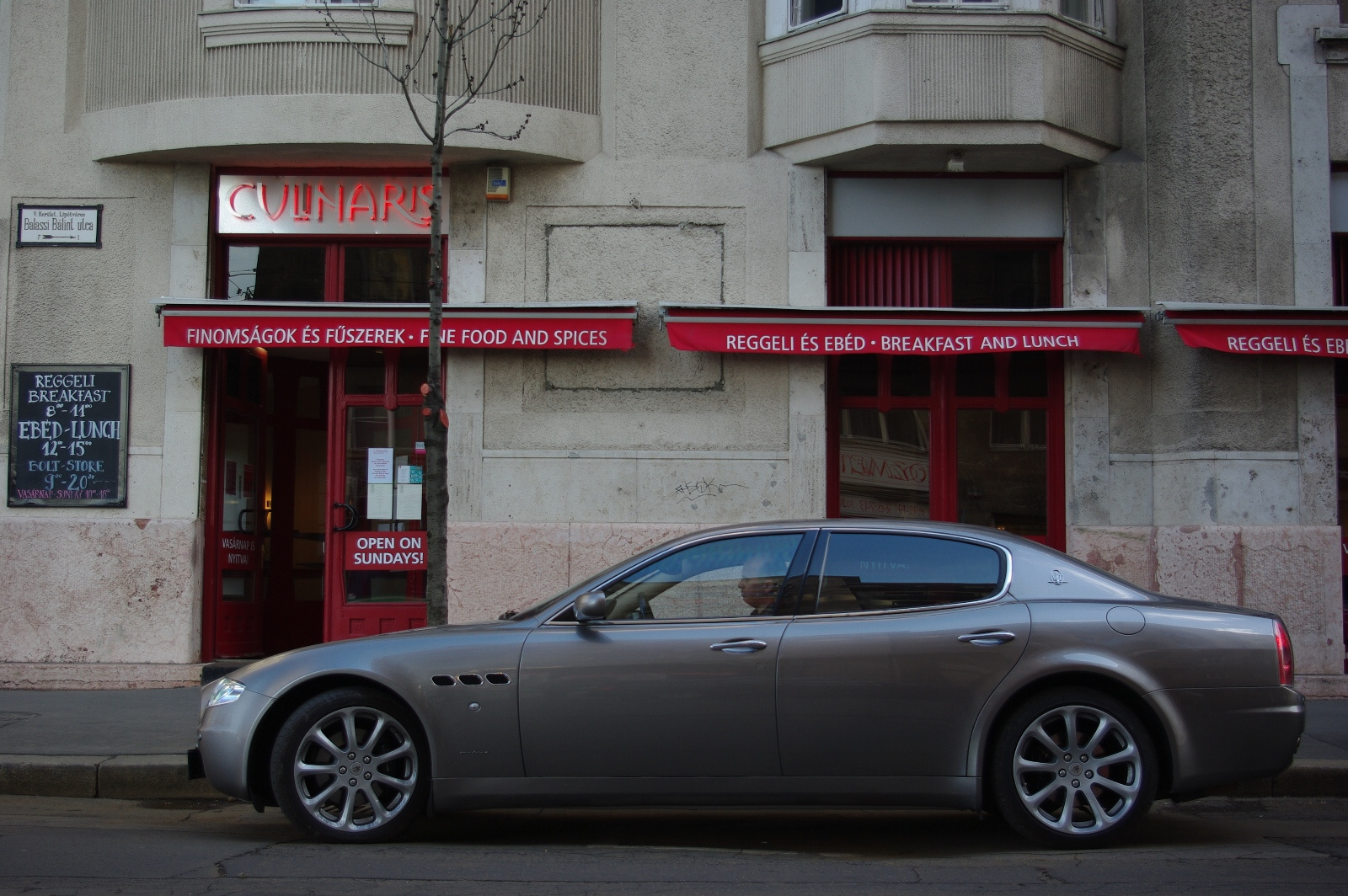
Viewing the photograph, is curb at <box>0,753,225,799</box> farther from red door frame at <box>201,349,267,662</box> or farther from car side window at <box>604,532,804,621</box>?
red door frame at <box>201,349,267,662</box>

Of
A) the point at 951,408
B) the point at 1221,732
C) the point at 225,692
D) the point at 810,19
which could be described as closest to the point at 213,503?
the point at 225,692

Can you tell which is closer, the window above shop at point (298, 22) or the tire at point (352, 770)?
the tire at point (352, 770)

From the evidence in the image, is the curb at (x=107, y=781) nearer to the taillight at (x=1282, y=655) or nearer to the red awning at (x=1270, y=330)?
the taillight at (x=1282, y=655)

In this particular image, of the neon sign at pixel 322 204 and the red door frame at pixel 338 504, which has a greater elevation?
the neon sign at pixel 322 204

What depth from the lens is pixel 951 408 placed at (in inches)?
448

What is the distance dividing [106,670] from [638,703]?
695 cm

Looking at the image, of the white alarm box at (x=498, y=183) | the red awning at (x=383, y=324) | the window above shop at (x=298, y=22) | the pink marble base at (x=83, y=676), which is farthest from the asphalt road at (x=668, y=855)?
the window above shop at (x=298, y=22)

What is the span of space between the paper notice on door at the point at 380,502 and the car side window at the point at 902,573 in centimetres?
631

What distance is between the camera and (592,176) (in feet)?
37.0

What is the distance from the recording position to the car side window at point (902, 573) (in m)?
5.72

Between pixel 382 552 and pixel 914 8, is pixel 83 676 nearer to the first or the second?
pixel 382 552

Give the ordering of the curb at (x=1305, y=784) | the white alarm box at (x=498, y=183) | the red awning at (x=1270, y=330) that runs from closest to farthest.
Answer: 1. the curb at (x=1305, y=784)
2. the red awning at (x=1270, y=330)
3. the white alarm box at (x=498, y=183)

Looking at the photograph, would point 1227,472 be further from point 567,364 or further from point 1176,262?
point 567,364

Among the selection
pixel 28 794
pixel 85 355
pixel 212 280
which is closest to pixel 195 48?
pixel 212 280
